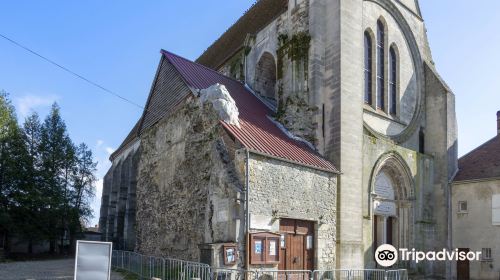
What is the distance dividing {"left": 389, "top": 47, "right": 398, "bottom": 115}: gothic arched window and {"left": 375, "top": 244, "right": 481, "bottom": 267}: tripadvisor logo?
20.6ft

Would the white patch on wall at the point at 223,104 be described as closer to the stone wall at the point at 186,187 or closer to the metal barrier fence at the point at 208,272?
the stone wall at the point at 186,187

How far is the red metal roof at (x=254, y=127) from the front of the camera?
46.8 ft

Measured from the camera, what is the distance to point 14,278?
48.4ft

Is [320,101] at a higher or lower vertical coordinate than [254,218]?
higher


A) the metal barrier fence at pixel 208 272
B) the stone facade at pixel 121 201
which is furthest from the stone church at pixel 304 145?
the stone facade at pixel 121 201

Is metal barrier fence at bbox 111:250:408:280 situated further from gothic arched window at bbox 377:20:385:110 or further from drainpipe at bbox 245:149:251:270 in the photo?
gothic arched window at bbox 377:20:385:110

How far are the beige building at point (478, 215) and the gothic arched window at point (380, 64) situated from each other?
5284 mm

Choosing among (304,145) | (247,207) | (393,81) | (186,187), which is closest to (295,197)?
(247,207)

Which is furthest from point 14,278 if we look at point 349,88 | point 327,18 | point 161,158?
point 327,18

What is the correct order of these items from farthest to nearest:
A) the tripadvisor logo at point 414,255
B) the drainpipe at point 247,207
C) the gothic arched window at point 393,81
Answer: the gothic arched window at point 393,81 → the tripadvisor logo at point 414,255 → the drainpipe at point 247,207

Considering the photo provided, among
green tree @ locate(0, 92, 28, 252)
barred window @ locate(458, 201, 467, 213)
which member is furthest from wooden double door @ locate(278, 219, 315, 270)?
green tree @ locate(0, 92, 28, 252)

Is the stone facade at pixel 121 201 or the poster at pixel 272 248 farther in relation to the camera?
the stone facade at pixel 121 201

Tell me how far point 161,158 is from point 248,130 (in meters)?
5.57

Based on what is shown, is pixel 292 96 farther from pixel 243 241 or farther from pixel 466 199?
pixel 466 199
